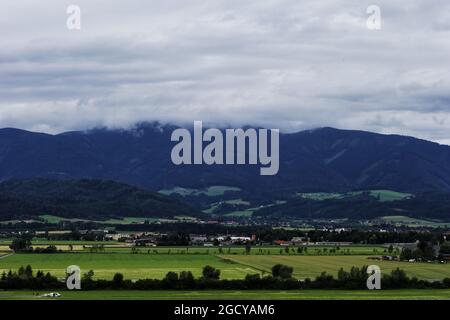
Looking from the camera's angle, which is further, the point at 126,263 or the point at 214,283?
the point at 126,263

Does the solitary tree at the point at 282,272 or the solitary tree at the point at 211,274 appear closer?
the solitary tree at the point at 211,274

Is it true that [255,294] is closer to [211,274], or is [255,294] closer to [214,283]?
[214,283]

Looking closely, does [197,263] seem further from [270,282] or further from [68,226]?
[68,226]

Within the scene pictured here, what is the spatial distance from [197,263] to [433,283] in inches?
1182

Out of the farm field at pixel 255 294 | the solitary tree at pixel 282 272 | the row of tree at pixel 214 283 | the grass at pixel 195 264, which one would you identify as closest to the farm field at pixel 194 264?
the grass at pixel 195 264

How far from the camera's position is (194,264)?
287ft

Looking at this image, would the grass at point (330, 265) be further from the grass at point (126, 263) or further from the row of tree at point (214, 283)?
the row of tree at point (214, 283)

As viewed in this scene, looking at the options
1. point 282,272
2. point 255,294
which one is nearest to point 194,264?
point 282,272

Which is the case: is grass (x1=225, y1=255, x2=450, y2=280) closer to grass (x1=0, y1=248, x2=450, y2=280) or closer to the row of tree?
grass (x1=0, y1=248, x2=450, y2=280)

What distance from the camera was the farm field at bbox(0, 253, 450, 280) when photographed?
7456 cm

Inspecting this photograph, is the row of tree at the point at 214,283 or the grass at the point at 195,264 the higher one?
the grass at the point at 195,264

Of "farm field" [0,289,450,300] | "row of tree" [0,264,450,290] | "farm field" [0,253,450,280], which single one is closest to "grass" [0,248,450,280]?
"farm field" [0,253,450,280]

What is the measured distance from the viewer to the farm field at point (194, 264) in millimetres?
74562

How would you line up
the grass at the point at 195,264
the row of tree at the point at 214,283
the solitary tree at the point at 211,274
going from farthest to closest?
the grass at the point at 195,264 → the solitary tree at the point at 211,274 → the row of tree at the point at 214,283
